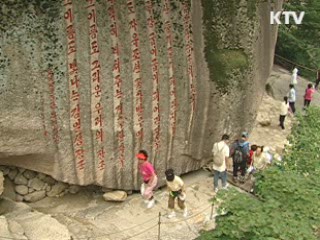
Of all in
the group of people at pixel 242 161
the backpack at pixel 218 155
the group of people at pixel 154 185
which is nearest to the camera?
the group of people at pixel 154 185

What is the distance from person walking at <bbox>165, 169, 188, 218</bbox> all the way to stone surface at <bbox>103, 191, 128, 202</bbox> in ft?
2.76

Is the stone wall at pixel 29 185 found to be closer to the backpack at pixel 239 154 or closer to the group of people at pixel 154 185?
the group of people at pixel 154 185

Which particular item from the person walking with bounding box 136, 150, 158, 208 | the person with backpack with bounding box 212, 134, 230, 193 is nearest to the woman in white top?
the person with backpack with bounding box 212, 134, 230, 193

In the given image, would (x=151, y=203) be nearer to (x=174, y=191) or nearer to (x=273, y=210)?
(x=174, y=191)

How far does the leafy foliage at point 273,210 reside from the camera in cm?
612

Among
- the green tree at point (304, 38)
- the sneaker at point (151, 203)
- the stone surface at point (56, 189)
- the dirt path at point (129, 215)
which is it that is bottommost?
the dirt path at point (129, 215)

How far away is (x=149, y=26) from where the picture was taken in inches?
286

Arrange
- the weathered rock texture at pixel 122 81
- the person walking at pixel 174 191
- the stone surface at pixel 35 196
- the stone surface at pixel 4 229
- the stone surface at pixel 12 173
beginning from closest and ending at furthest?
the stone surface at pixel 4 229 → the weathered rock texture at pixel 122 81 → the person walking at pixel 174 191 → the stone surface at pixel 12 173 → the stone surface at pixel 35 196

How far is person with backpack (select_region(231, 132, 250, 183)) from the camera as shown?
27.3 feet

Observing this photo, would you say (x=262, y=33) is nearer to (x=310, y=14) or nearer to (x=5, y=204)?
(x=5, y=204)

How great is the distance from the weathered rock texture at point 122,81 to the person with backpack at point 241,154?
1.09ft

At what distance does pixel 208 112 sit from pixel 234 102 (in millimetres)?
478

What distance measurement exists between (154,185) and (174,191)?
17.8 inches

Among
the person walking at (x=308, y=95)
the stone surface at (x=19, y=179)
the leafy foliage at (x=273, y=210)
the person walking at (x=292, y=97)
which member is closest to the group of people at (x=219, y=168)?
the leafy foliage at (x=273, y=210)
